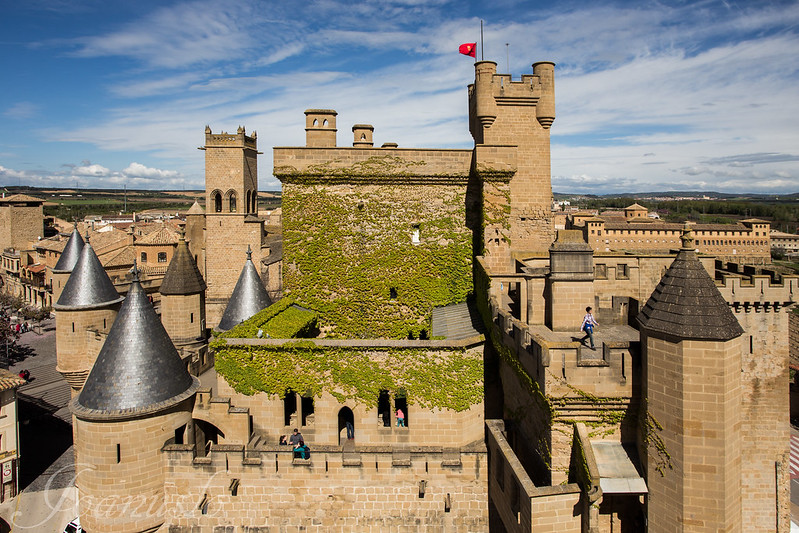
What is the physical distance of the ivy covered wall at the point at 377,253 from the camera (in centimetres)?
2056

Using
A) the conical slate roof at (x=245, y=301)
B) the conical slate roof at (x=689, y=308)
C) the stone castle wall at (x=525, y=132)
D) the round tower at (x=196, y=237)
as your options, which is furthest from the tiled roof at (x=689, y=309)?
the round tower at (x=196, y=237)

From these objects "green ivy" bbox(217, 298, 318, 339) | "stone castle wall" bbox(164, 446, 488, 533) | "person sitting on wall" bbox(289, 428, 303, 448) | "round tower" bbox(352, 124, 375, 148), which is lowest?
"stone castle wall" bbox(164, 446, 488, 533)

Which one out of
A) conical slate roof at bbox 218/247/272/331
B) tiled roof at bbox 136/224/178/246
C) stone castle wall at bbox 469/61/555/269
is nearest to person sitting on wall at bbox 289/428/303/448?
conical slate roof at bbox 218/247/272/331

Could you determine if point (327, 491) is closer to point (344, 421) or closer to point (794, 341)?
point (344, 421)

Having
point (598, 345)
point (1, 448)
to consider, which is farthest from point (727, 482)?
point (1, 448)

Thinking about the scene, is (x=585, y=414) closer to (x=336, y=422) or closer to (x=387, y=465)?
(x=387, y=465)

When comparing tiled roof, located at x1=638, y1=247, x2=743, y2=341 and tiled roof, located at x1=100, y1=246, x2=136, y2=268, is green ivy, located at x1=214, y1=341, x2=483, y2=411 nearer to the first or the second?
tiled roof, located at x1=638, y1=247, x2=743, y2=341

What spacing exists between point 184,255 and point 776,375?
2061cm

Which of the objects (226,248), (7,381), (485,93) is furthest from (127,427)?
(226,248)

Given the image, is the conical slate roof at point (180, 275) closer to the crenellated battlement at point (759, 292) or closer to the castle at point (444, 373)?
the castle at point (444, 373)

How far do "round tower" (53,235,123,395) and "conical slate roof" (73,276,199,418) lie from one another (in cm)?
995

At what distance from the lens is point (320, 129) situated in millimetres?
22375

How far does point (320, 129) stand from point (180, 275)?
8195 mm

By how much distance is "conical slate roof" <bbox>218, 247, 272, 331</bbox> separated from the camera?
2012 cm
